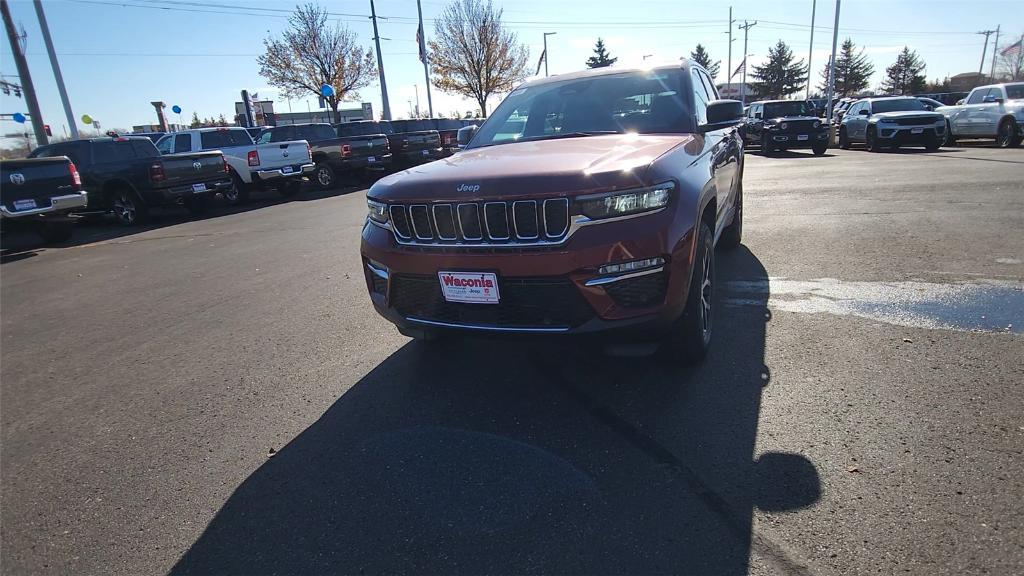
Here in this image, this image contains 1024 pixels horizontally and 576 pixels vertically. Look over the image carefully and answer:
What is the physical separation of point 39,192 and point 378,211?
35.1 feet

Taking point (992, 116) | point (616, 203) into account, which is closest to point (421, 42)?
point (992, 116)

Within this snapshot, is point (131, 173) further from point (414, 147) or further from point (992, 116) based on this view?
point (992, 116)

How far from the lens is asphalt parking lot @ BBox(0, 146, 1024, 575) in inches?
84.8

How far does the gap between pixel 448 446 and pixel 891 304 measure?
3.63m

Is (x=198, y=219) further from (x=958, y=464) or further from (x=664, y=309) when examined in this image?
(x=958, y=464)

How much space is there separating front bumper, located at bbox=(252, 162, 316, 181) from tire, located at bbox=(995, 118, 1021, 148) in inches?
799

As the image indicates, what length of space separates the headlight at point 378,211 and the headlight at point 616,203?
3.81ft

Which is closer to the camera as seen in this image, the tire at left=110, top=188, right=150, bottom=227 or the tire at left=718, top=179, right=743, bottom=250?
the tire at left=718, top=179, right=743, bottom=250

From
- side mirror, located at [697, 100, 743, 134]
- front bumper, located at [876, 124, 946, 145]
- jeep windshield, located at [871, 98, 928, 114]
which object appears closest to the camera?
side mirror, located at [697, 100, 743, 134]

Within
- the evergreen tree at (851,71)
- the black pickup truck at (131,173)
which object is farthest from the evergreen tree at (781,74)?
the black pickup truck at (131,173)

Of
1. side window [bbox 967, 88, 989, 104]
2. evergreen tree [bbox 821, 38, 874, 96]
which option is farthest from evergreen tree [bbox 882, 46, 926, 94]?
side window [bbox 967, 88, 989, 104]

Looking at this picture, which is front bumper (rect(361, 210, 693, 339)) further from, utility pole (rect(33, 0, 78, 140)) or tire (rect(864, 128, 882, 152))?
utility pole (rect(33, 0, 78, 140))

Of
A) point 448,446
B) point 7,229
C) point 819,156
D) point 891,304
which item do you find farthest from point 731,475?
point 819,156

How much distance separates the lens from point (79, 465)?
3035mm
